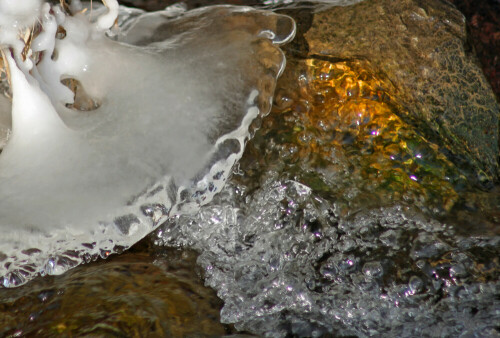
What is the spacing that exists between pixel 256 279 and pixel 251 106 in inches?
15.0

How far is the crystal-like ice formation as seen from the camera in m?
1.12

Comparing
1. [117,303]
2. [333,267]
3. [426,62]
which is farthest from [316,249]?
[426,62]

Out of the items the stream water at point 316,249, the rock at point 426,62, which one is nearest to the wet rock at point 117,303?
the stream water at point 316,249

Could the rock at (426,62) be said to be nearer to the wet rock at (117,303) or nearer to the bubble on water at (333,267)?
the bubble on water at (333,267)

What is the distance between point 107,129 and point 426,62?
2.75 ft

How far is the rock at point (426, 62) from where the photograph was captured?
1509mm

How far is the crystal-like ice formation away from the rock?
0.90 feet

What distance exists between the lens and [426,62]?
1.54m

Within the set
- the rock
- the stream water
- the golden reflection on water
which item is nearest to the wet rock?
the stream water

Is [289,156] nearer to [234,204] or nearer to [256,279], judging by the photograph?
[234,204]

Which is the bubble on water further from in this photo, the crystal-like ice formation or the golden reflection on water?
the crystal-like ice formation

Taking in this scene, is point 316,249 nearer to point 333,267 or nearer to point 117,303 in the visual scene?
point 333,267

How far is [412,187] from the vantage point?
139cm

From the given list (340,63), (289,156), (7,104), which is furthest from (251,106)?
(7,104)
